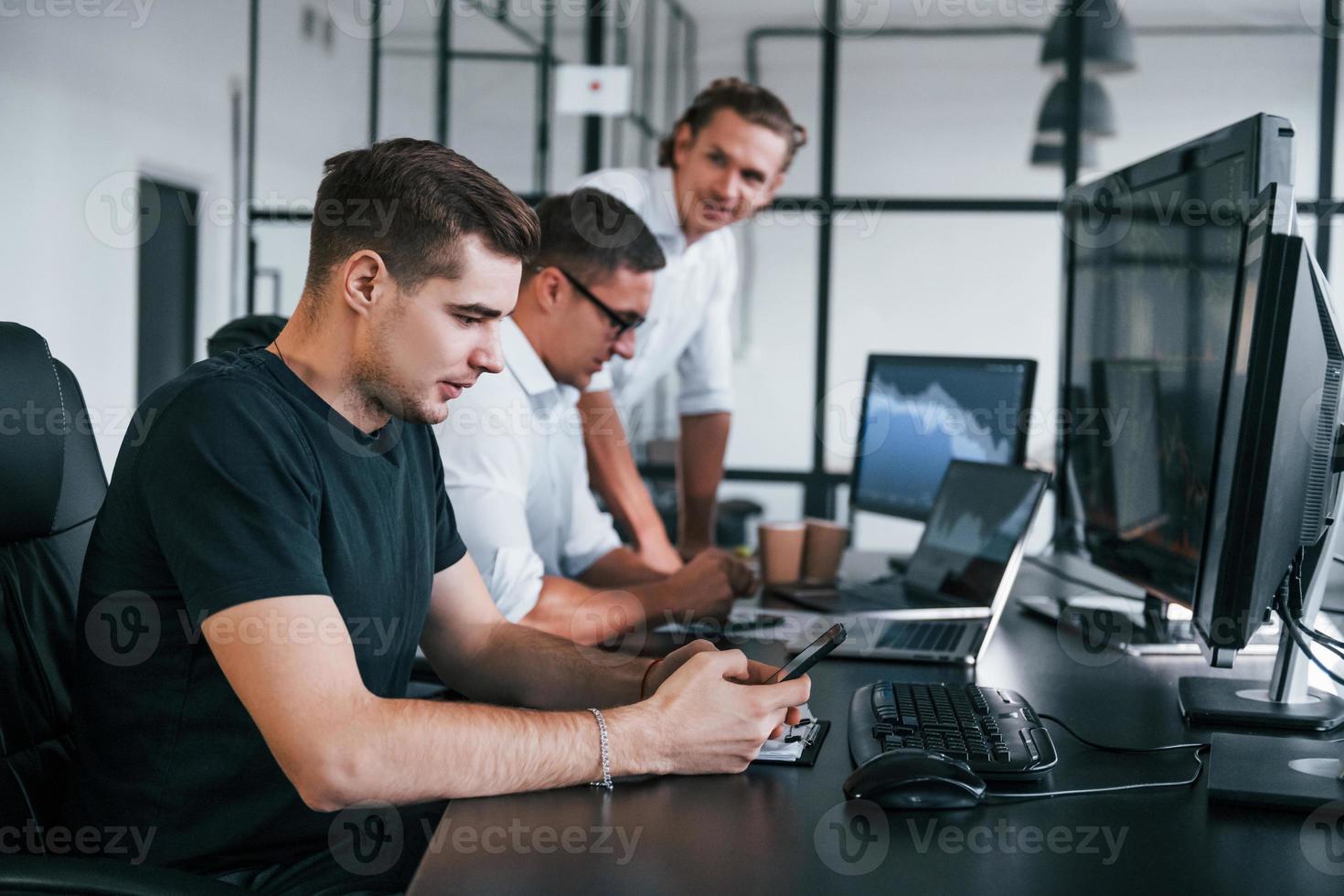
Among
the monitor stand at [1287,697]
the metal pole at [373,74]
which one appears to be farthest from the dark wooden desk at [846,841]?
the metal pole at [373,74]

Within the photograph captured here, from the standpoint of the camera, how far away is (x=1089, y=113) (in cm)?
439

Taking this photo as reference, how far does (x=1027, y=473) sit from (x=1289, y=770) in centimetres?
91

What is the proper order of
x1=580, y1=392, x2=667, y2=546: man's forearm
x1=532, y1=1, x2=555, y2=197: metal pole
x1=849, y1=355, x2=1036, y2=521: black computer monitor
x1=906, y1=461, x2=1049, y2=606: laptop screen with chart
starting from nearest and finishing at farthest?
1. x1=906, y1=461, x2=1049, y2=606: laptop screen with chart
2. x1=849, y1=355, x2=1036, y2=521: black computer monitor
3. x1=580, y1=392, x2=667, y2=546: man's forearm
4. x1=532, y1=1, x2=555, y2=197: metal pole

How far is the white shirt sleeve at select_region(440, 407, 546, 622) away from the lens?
1734 mm

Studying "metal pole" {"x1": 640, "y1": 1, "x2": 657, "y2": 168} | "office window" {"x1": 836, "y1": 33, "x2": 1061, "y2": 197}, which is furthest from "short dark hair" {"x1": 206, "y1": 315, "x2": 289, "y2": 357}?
"office window" {"x1": 836, "y1": 33, "x2": 1061, "y2": 197}

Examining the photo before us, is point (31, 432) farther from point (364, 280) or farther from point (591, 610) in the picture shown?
point (591, 610)

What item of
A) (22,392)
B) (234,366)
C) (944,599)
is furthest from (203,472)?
(944,599)

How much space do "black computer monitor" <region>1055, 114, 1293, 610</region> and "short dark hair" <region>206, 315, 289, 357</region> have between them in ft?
4.14

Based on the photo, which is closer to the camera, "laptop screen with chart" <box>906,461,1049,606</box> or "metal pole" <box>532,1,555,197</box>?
"laptop screen with chart" <box>906,461,1049,606</box>

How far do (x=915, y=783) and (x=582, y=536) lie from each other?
138 cm

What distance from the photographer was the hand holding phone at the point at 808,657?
1204mm

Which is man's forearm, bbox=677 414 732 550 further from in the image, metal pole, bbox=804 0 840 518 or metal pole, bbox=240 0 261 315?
metal pole, bbox=240 0 261 315

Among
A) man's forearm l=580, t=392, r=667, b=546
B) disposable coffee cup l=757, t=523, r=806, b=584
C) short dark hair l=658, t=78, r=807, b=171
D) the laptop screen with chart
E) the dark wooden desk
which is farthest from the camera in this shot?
short dark hair l=658, t=78, r=807, b=171

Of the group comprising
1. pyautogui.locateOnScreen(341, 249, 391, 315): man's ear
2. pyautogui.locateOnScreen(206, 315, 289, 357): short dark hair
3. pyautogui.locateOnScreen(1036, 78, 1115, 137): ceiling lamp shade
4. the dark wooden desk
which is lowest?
the dark wooden desk
